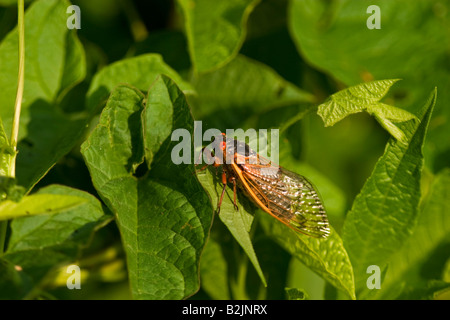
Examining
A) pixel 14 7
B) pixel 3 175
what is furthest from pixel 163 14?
pixel 3 175

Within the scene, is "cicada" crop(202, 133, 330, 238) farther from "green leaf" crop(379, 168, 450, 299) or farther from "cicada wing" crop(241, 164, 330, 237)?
"green leaf" crop(379, 168, 450, 299)

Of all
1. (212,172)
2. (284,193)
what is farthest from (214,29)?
(284,193)

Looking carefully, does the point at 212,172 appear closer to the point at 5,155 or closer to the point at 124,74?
the point at 124,74

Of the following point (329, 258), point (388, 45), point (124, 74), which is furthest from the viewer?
point (388, 45)

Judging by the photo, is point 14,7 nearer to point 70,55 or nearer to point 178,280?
point 70,55

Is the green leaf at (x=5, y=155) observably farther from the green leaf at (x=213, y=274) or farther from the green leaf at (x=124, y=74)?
the green leaf at (x=213, y=274)

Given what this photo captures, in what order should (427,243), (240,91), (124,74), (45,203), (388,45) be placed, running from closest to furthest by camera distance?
1. (45,203)
2. (124,74)
3. (427,243)
4. (240,91)
5. (388,45)

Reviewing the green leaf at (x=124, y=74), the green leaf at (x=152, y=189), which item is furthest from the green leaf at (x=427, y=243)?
the green leaf at (x=124, y=74)

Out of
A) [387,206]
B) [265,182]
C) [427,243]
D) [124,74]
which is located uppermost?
[124,74]
